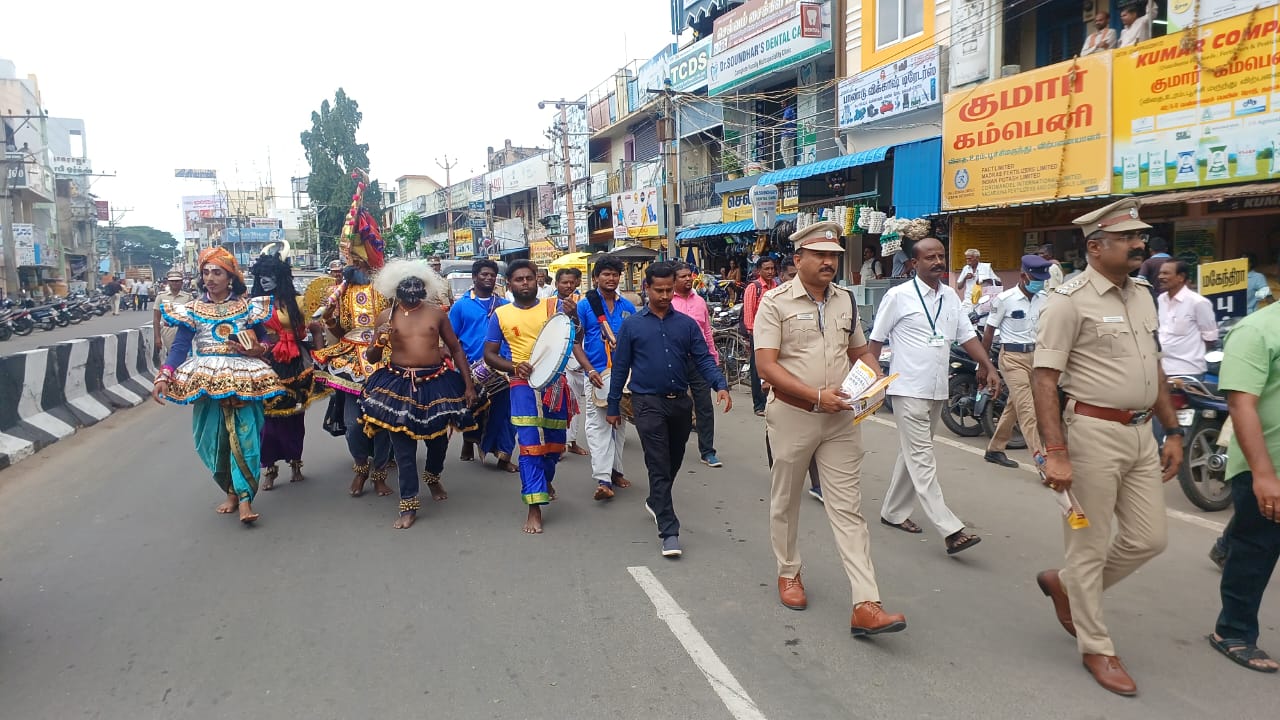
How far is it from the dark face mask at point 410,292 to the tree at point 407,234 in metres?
56.3

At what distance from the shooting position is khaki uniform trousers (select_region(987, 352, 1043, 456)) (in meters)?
7.29

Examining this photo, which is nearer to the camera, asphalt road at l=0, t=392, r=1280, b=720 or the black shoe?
asphalt road at l=0, t=392, r=1280, b=720

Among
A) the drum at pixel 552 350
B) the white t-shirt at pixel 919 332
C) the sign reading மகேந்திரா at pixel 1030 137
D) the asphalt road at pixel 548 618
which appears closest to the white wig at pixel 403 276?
the drum at pixel 552 350

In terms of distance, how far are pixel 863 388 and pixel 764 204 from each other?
14.5 m

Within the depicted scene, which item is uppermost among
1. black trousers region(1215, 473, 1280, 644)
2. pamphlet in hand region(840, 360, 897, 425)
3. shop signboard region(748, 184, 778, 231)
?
shop signboard region(748, 184, 778, 231)

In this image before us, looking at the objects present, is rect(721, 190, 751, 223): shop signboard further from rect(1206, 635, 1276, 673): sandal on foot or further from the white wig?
rect(1206, 635, 1276, 673): sandal on foot

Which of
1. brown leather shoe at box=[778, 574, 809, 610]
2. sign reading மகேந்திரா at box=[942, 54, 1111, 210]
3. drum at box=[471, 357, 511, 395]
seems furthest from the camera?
sign reading மகேந்திரா at box=[942, 54, 1111, 210]

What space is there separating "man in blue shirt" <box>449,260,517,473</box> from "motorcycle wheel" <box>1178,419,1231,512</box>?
5.02 metres

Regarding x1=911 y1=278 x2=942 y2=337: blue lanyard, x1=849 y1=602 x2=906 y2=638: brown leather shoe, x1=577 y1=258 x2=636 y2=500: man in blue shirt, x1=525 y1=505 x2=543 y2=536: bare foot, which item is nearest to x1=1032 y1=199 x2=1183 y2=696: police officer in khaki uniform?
x1=849 y1=602 x2=906 y2=638: brown leather shoe

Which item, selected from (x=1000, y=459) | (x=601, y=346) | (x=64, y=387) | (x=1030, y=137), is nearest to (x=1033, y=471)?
(x=1000, y=459)

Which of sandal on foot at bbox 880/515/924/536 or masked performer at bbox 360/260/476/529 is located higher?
masked performer at bbox 360/260/476/529

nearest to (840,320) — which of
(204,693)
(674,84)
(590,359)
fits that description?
(590,359)

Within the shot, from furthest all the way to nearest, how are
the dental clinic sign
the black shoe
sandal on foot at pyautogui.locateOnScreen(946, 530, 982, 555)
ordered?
the dental clinic sign → the black shoe → sandal on foot at pyautogui.locateOnScreen(946, 530, 982, 555)

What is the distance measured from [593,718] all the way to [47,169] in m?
63.0
